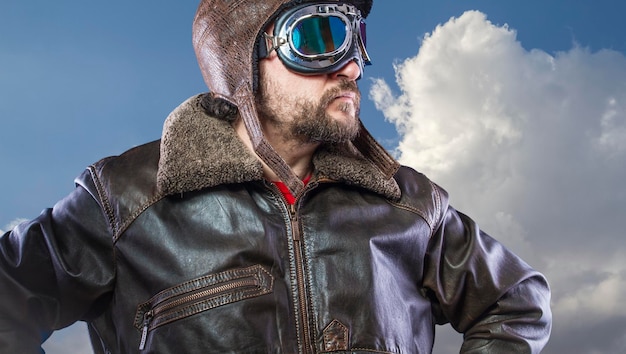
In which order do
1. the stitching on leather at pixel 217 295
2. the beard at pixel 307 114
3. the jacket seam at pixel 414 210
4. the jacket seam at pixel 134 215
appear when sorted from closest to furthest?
1. the stitching on leather at pixel 217 295
2. the jacket seam at pixel 134 215
3. the beard at pixel 307 114
4. the jacket seam at pixel 414 210

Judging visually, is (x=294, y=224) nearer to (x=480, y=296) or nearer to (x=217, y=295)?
(x=217, y=295)

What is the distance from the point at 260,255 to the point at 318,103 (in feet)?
1.82

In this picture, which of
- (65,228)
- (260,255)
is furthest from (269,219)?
(65,228)

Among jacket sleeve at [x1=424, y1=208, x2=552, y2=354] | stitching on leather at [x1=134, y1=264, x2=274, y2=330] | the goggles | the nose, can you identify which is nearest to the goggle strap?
the goggles

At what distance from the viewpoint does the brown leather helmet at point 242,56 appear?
2.69m

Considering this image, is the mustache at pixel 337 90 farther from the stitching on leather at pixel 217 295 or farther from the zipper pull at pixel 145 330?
the zipper pull at pixel 145 330

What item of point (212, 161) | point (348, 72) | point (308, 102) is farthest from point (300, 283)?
point (348, 72)

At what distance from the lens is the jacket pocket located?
251 cm

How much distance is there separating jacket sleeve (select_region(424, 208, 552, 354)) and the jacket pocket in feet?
2.39

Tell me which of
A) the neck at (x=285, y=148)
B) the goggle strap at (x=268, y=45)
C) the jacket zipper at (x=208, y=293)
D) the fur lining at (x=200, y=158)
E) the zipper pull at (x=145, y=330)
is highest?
the goggle strap at (x=268, y=45)

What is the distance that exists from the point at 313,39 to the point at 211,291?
897 mm

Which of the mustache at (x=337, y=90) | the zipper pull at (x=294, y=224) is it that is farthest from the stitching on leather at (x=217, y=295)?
the mustache at (x=337, y=90)

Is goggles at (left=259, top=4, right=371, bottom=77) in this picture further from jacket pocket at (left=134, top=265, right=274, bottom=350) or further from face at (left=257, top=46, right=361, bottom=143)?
jacket pocket at (left=134, top=265, right=274, bottom=350)

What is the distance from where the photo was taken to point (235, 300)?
2.51m
